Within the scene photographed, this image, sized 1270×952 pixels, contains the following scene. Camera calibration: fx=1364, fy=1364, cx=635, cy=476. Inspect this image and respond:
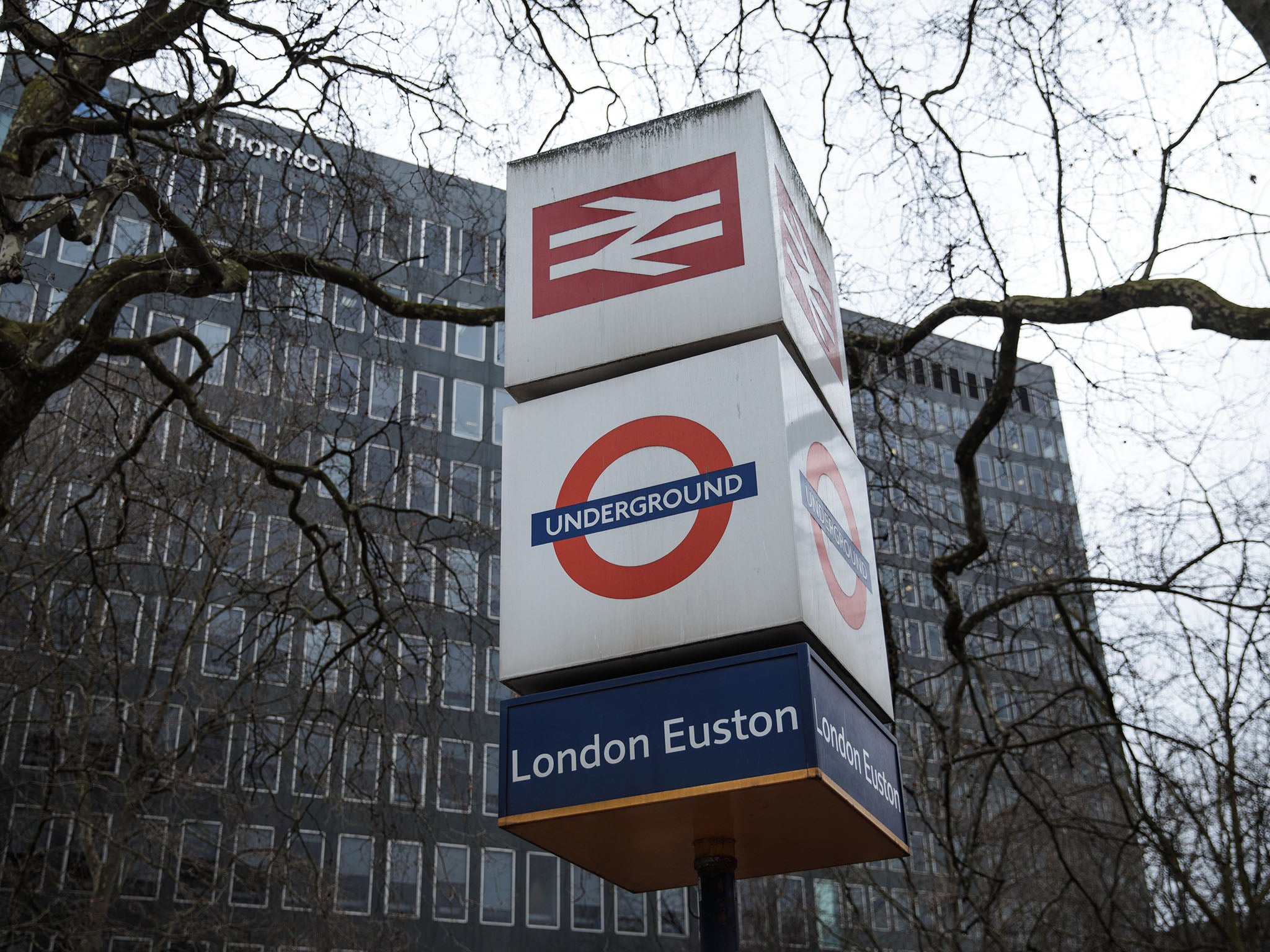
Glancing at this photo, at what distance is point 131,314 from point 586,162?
24.8 meters

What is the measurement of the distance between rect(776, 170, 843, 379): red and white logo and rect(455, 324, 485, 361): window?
34.6 m

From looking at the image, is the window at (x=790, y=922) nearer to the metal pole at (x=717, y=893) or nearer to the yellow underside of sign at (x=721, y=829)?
the yellow underside of sign at (x=721, y=829)

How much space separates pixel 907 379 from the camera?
30.7 feet

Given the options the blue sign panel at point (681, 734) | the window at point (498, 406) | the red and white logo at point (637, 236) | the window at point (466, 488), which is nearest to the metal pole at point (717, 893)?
the blue sign panel at point (681, 734)

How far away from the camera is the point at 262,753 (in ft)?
68.1

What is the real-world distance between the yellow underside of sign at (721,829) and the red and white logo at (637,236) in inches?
59.0

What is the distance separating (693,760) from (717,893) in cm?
39

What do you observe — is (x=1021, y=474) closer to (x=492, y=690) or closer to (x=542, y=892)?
(x=492, y=690)

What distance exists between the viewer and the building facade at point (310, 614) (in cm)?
894

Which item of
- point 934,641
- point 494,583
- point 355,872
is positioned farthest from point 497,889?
point 934,641

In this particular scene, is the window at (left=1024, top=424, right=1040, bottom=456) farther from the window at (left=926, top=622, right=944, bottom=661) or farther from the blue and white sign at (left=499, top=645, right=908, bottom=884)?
the blue and white sign at (left=499, top=645, right=908, bottom=884)

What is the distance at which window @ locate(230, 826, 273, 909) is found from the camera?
42.7ft

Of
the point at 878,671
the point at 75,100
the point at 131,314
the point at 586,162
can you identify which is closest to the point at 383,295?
the point at 75,100

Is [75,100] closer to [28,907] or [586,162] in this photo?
[586,162]
